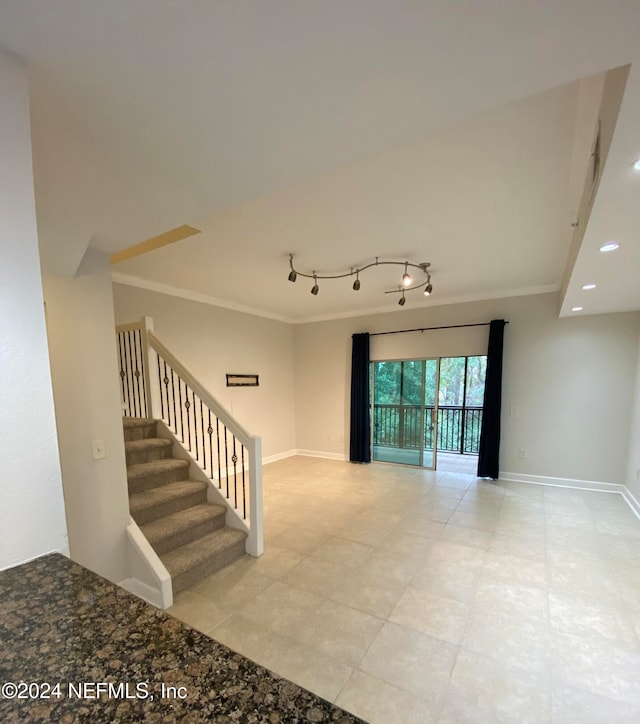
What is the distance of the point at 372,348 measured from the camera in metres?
5.68

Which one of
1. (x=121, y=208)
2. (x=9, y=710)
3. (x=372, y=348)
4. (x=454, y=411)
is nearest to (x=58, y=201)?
(x=121, y=208)

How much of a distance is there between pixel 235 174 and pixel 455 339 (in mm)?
4424

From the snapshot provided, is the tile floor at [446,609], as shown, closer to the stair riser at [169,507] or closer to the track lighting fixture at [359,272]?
the stair riser at [169,507]

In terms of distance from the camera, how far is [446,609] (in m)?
2.13

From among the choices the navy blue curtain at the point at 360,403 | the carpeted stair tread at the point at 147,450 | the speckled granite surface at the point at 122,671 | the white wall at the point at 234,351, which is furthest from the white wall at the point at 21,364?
the navy blue curtain at the point at 360,403

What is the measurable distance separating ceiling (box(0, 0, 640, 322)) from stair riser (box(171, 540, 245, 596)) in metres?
2.25

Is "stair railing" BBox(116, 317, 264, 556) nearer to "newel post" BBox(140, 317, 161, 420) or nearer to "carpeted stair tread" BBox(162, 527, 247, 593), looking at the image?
"newel post" BBox(140, 317, 161, 420)

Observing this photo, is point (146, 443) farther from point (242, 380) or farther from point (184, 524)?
point (242, 380)

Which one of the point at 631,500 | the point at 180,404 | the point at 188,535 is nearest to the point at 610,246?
the point at 631,500

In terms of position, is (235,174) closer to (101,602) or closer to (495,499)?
(101,602)

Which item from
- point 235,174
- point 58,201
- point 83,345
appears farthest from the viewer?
point 83,345

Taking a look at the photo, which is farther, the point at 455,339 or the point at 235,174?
the point at 455,339

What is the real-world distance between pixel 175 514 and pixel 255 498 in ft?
2.34

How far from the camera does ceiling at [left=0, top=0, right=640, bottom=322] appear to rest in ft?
2.54
